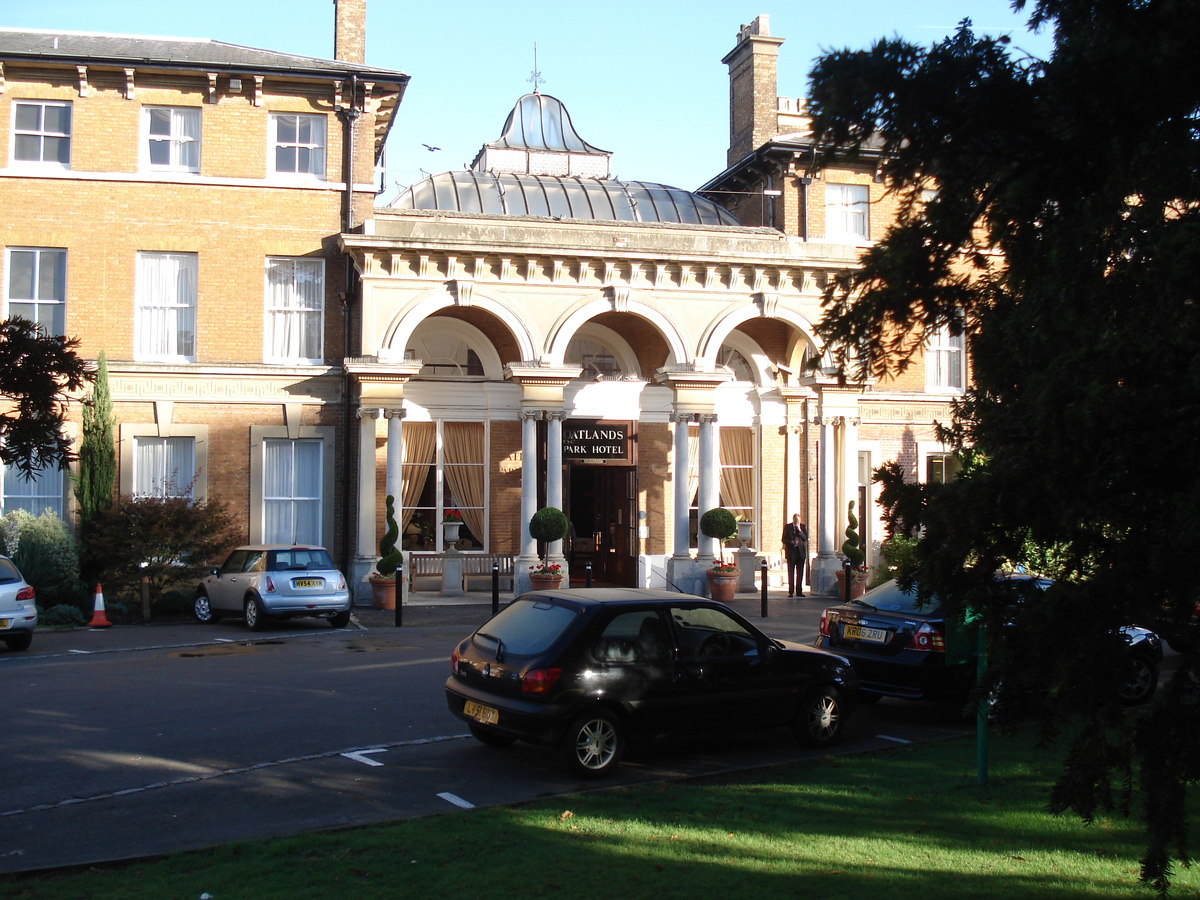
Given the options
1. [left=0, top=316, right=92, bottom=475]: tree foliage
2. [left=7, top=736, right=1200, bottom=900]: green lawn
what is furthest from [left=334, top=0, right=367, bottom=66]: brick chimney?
[left=7, top=736, right=1200, bottom=900]: green lawn

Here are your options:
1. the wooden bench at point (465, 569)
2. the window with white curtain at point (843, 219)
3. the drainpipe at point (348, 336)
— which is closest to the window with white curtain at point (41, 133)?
the drainpipe at point (348, 336)

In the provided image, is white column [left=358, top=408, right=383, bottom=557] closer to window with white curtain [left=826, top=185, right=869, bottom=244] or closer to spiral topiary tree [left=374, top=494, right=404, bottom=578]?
spiral topiary tree [left=374, top=494, right=404, bottom=578]

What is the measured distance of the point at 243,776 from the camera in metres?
8.06

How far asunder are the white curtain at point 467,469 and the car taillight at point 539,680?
15850 mm

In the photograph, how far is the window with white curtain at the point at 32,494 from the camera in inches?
845

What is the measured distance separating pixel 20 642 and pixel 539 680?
1072cm

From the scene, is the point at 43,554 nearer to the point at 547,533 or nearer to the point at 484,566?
the point at 484,566

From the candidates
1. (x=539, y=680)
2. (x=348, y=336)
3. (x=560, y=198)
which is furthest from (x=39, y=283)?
(x=539, y=680)

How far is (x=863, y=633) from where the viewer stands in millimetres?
10531

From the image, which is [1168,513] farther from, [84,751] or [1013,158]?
[84,751]

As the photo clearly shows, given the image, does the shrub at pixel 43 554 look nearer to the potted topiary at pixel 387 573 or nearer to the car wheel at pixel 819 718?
the potted topiary at pixel 387 573

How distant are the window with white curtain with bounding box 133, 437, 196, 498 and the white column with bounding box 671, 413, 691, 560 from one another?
963 centimetres

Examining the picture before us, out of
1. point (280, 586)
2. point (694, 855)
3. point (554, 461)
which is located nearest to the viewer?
point (694, 855)

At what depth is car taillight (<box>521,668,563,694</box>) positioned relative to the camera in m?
7.97
